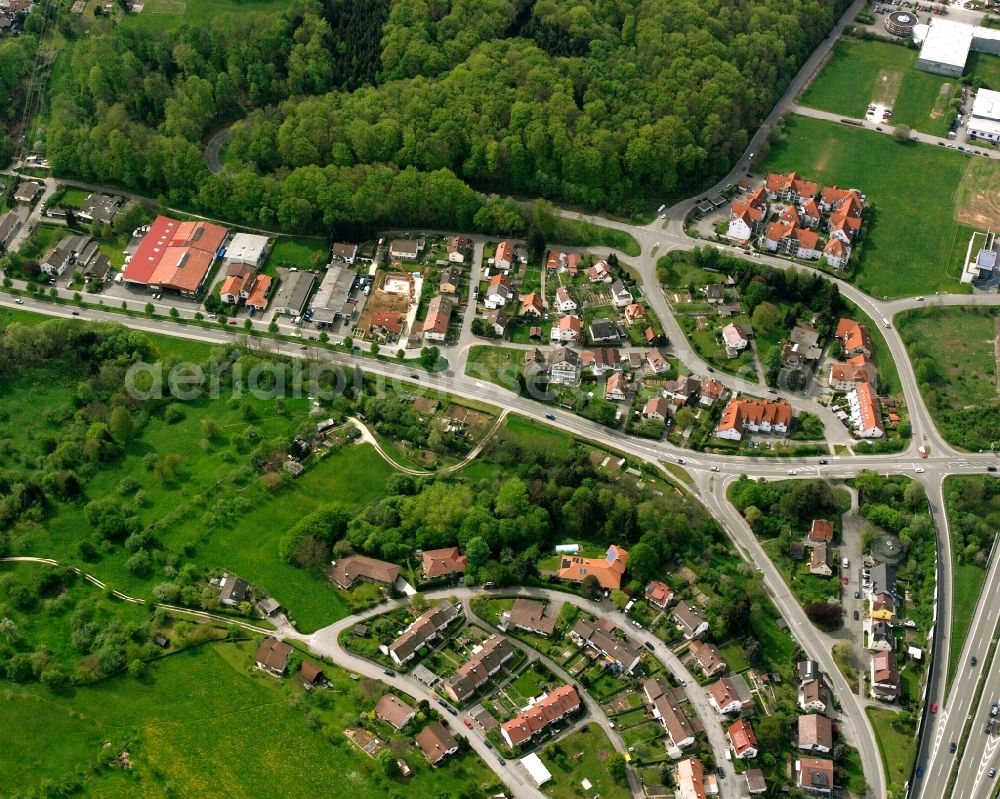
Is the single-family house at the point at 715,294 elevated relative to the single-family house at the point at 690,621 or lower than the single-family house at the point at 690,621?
elevated

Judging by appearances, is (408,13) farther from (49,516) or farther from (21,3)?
(49,516)

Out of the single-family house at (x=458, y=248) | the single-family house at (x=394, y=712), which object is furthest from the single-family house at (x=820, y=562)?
the single-family house at (x=458, y=248)

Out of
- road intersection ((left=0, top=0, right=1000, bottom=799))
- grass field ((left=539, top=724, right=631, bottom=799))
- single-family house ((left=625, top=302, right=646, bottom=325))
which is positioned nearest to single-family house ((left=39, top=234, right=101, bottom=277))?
road intersection ((left=0, top=0, right=1000, bottom=799))

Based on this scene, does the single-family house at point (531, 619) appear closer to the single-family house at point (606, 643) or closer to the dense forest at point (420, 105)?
the single-family house at point (606, 643)

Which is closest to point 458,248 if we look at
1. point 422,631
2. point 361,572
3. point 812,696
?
point 361,572

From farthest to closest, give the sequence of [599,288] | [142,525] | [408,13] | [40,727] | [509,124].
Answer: [408,13], [509,124], [599,288], [142,525], [40,727]

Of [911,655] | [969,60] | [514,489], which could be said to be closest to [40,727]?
[514,489]
